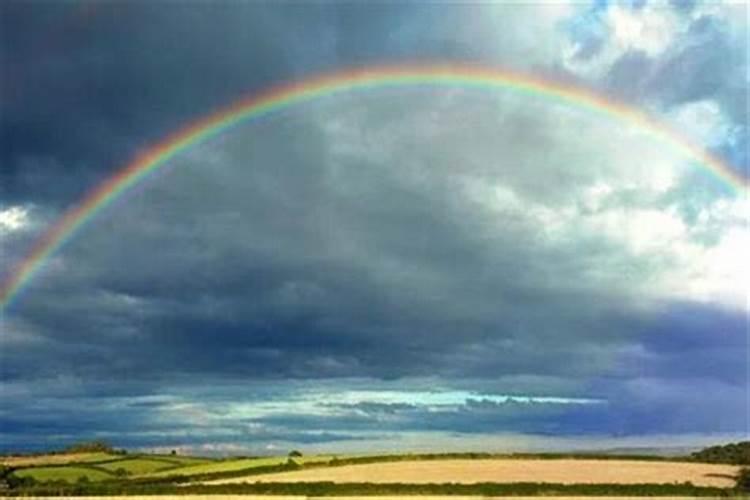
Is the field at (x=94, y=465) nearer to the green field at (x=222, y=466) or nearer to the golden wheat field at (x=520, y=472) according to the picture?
the green field at (x=222, y=466)

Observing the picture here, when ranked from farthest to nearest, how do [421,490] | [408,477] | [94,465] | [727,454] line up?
Result: [94,465], [727,454], [408,477], [421,490]

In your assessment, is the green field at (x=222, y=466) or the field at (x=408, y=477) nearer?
the field at (x=408, y=477)

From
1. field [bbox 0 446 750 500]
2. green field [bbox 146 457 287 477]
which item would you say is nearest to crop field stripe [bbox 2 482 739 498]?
field [bbox 0 446 750 500]

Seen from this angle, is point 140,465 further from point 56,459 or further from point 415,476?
point 415,476

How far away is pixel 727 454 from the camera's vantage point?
461 ft

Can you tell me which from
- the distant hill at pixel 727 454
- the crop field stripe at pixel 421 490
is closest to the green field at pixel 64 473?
the crop field stripe at pixel 421 490

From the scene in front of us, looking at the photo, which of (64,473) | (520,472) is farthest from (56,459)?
(520,472)

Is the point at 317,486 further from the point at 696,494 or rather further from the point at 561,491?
the point at 696,494

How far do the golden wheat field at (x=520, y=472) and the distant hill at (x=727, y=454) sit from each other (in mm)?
5287

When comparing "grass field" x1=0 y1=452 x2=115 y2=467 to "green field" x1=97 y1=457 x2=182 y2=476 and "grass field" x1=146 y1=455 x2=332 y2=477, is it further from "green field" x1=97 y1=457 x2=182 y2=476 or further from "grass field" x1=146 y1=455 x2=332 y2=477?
"grass field" x1=146 y1=455 x2=332 y2=477

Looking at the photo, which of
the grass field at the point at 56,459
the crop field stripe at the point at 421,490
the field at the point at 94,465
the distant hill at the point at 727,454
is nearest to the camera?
the crop field stripe at the point at 421,490

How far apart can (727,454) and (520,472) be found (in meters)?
38.8

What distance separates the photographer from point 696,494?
95875mm

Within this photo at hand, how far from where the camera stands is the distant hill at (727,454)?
134 meters
